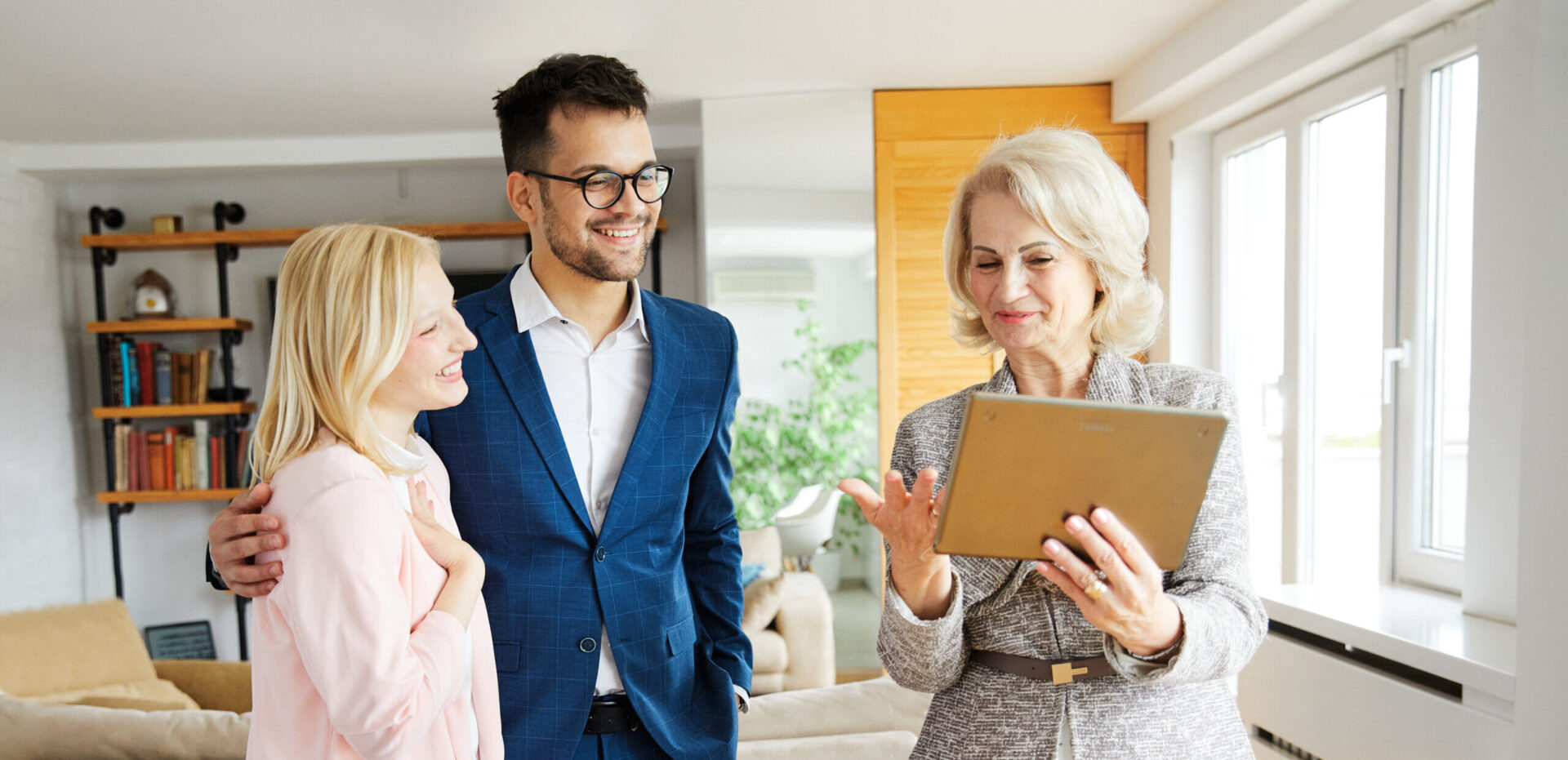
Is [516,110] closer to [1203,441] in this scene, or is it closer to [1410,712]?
[1203,441]

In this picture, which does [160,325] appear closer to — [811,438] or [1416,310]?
[811,438]

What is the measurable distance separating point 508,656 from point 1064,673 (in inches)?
26.9

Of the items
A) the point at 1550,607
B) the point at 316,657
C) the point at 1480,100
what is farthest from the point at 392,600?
the point at 1480,100

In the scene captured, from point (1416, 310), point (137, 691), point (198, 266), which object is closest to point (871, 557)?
point (1416, 310)

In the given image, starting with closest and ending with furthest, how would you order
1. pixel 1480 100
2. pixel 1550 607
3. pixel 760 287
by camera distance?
pixel 1550 607 → pixel 1480 100 → pixel 760 287

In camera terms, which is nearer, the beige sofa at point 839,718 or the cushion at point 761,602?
the beige sofa at point 839,718

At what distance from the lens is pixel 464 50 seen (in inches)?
145

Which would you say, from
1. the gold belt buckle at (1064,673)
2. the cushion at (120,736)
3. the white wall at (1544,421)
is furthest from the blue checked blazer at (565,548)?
the white wall at (1544,421)

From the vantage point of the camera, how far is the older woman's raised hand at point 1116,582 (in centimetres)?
90

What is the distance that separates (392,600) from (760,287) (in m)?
3.69

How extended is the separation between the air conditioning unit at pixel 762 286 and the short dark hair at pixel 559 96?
3125 mm

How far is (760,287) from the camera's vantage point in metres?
4.60

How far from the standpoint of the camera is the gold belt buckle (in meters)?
1.04

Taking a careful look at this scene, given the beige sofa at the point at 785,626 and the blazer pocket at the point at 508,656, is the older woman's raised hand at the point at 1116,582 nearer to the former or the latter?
the blazer pocket at the point at 508,656
